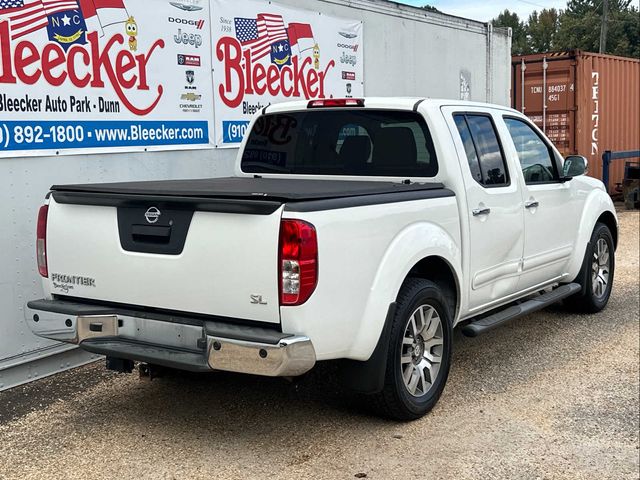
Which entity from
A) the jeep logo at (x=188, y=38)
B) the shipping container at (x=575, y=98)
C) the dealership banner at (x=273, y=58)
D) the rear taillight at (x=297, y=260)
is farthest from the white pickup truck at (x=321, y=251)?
the shipping container at (x=575, y=98)

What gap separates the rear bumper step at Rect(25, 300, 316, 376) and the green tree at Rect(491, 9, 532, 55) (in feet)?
229

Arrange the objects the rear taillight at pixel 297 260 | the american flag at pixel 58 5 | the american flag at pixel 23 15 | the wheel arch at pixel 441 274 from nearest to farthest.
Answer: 1. the rear taillight at pixel 297 260
2. the wheel arch at pixel 441 274
3. the american flag at pixel 23 15
4. the american flag at pixel 58 5

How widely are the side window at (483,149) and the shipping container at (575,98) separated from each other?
10.6 meters

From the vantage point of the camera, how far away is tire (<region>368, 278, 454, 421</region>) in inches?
175

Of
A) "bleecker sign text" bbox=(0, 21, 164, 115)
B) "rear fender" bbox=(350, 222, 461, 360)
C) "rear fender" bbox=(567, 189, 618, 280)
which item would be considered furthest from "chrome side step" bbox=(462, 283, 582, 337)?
"bleecker sign text" bbox=(0, 21, 164, 115)

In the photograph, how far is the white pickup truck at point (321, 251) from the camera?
12.6ft

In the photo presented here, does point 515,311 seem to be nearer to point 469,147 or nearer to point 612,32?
point 469,147

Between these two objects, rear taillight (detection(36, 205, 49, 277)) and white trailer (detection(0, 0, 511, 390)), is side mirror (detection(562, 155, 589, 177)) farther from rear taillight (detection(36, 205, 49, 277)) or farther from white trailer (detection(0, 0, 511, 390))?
rear taillight (detection(36, 205, 49, 277))

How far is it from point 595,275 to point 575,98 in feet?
30.2

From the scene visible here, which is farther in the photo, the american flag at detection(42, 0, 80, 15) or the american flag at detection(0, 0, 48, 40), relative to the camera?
the american flag at detection(42, 0, 80, 15)

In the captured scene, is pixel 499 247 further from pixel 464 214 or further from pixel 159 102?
pixel 159 102

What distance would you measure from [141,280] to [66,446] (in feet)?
3.52

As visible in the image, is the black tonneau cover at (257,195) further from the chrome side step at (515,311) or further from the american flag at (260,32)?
the american flag at (260,32)

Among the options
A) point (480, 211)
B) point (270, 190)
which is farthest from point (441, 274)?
point (270, 190)
